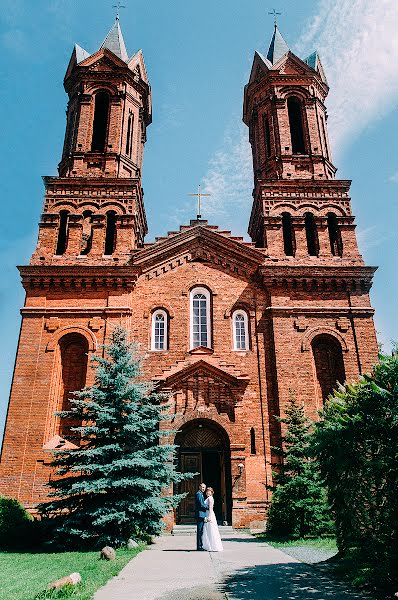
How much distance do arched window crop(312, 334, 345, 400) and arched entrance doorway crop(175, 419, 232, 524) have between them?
15.7 feet

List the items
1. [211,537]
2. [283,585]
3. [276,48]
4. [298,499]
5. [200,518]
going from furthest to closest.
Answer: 1. [276,48]
2. [298,499]
3. [200,518]
4. [211,537]
5. [283,585]

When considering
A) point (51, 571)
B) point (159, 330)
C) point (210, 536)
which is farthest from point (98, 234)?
point (51, 571)

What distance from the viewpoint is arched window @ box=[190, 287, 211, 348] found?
2112 centimetres

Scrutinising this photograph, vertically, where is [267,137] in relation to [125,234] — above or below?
above

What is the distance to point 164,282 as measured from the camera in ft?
72.5

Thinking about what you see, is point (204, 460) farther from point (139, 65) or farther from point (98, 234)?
point (139, 65)

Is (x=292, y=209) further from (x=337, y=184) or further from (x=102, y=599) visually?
(x=102, y=599)

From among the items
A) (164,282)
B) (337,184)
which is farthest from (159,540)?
(337,184)

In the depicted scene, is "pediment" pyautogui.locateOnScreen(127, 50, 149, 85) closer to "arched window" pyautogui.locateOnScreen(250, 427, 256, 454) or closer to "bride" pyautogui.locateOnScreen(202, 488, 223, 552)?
"arched window" pyautogui.locateOnScreen(250, 427, 256, 454)

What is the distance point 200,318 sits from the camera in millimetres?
21562

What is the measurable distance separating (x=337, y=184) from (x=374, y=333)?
7980 mm

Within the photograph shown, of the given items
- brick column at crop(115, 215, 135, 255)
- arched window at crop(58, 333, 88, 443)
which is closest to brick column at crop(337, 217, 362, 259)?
brick column at crop(115, 215, 135, 255)

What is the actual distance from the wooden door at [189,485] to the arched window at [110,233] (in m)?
9.86

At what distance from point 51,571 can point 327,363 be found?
1463 centimetres
